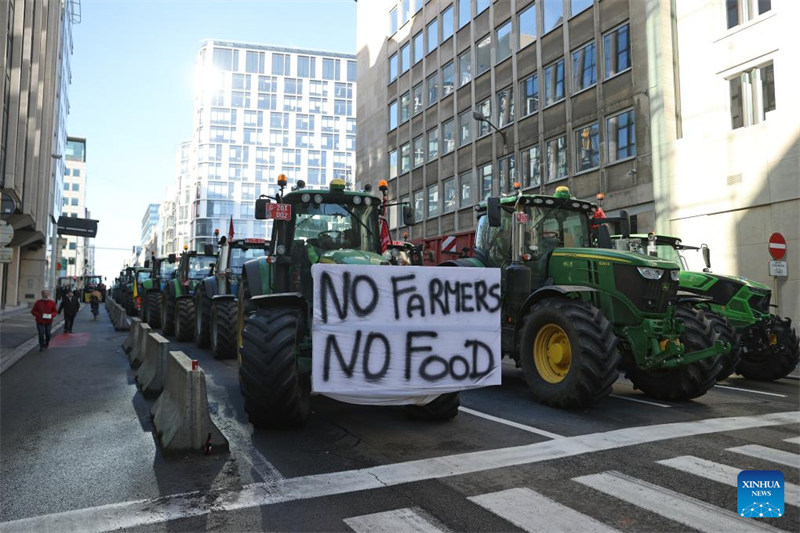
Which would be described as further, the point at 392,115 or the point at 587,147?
the point at 392,115

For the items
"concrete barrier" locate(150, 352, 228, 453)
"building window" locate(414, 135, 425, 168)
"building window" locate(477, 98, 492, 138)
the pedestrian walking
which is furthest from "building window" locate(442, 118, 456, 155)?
"concrete barrier" locate(150, 352, 228, 453)

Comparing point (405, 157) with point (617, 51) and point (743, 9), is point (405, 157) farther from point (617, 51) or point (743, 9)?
point (743, 9)

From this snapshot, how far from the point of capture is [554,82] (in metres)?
23.3

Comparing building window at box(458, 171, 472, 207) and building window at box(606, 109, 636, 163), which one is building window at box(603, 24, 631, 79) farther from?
building window at box(458, 171, 472, 207)

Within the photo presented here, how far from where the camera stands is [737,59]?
648 inches

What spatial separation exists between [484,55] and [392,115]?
36.0ft

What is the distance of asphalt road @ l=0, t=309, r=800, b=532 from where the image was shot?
12.1ft

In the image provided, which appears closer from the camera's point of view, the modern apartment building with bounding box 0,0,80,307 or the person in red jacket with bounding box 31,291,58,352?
the person in red jacket with bounding box 31,291,58,352

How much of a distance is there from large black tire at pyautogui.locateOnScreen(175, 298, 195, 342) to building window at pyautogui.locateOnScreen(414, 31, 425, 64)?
2497 centimetres

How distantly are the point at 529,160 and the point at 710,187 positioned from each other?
350 inches

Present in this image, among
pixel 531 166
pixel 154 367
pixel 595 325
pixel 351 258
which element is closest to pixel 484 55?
pixel 531 166

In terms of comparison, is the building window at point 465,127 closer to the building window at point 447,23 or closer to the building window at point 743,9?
the building window at point 447,23

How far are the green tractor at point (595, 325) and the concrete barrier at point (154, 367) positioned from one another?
189 inches

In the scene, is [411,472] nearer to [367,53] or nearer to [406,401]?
[406,401]
